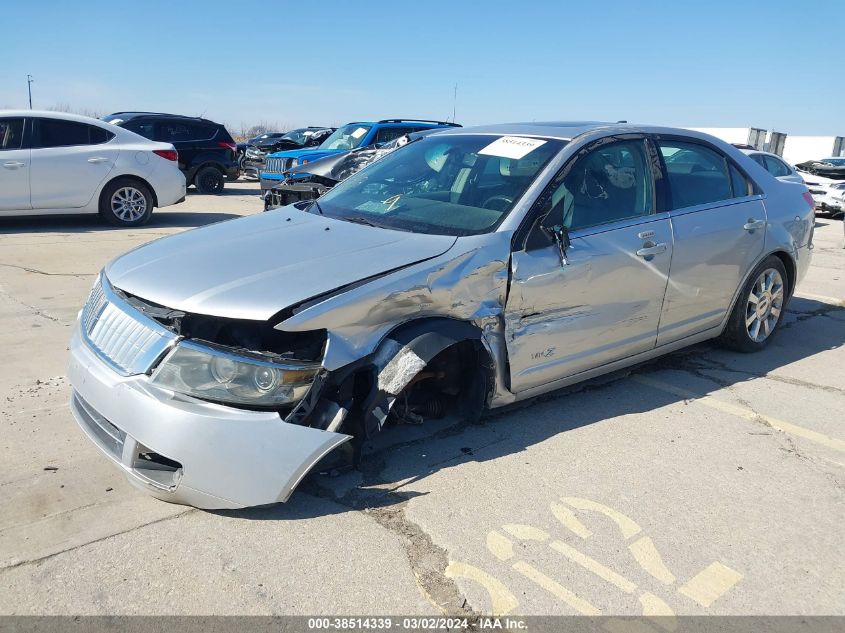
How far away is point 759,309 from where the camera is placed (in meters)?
5.38

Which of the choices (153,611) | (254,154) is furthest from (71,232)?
(254,154)

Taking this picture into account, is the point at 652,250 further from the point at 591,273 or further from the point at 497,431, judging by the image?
the point at 497,431

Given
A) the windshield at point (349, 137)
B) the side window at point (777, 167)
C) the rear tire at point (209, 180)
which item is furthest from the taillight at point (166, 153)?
the side window at point (777, 167)

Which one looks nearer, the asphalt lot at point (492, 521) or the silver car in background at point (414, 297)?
the asphalt lot at point (492, 521)

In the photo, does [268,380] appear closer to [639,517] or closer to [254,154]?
[639,517]

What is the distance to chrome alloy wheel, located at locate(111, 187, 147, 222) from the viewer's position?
1052cm

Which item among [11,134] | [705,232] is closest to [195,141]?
[11,134]

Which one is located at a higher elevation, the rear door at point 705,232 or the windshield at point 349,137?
the windshield at point 349,137

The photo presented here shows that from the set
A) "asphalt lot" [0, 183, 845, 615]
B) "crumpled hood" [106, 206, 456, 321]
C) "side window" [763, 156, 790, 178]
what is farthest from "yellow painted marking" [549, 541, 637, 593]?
"side window" [763, 156, 790, 178]

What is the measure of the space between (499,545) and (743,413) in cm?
223

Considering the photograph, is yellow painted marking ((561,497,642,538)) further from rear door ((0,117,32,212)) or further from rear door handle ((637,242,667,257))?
rear door ((0,117,32,212))

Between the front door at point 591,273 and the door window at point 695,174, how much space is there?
0.24 m

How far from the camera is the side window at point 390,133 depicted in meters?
13.4

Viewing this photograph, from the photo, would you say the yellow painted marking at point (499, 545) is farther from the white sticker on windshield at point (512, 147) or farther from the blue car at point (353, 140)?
the blue car at point (353, 140)
